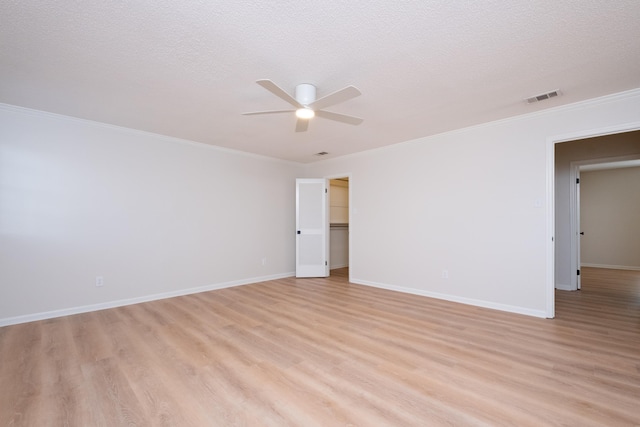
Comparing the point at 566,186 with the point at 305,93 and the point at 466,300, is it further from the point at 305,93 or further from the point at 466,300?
the point at 305,93

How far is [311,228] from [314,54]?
4060 mm

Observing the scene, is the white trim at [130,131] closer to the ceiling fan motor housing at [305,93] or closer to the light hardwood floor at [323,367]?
the light hardwood floor at [323,367]

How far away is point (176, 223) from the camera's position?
4617 millimetres

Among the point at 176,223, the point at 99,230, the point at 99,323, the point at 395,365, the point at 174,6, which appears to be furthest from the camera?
the point at 176,223

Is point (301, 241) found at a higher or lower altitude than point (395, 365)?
higher

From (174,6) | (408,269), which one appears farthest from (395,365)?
(174,6)

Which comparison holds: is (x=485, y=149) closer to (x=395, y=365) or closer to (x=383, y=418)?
(x=395, y=365)

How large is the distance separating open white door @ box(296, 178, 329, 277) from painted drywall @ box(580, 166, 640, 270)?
271 inches

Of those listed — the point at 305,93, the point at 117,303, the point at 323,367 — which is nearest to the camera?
the point at 323,367

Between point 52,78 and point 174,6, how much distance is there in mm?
1806

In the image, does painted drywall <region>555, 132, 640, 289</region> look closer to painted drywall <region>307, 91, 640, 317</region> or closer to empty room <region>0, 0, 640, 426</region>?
empty room <region>0, 0, 640, 426</region>

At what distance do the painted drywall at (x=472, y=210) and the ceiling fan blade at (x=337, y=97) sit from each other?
247 centimetres

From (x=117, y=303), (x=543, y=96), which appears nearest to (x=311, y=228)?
(x=117, y=303)

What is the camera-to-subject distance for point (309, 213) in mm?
6031
